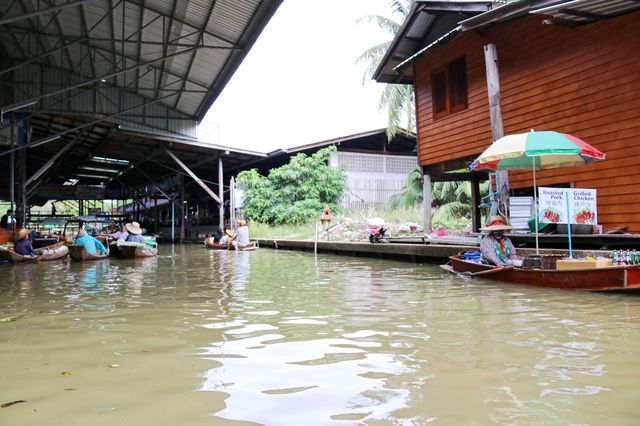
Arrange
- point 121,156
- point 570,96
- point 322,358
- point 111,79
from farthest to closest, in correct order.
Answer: point 121,156 < point 111,79 < point 570,96 < point 322,358

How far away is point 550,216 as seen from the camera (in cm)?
768

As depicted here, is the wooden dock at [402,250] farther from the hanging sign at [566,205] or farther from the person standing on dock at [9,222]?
the person standing on dock at [9,222]

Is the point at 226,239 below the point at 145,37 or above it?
below

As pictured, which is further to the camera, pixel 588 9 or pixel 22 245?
pixel 22 245

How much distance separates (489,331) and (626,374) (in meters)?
1.35

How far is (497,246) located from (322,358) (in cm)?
568

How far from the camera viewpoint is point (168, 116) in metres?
24.0

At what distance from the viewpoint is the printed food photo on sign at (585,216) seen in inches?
314

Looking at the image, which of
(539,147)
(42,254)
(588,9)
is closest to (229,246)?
(42,254)

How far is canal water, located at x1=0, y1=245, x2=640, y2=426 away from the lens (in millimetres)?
2537

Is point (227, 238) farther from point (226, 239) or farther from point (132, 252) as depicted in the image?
point (132, 252)

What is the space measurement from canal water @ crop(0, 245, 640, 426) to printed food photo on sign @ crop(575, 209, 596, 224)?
1.78 metres

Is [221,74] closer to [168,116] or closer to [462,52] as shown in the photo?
[168,116]

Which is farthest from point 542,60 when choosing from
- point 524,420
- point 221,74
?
point 221,74
